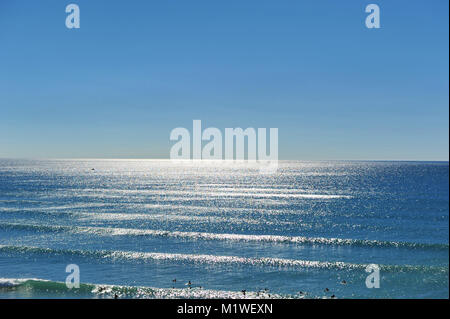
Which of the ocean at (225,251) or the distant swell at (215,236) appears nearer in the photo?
the ocean at (225,251)

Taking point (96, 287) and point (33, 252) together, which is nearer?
point (96, 287)

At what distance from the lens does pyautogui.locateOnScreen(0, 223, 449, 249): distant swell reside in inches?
1407

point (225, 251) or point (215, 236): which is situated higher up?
point (215, 236)

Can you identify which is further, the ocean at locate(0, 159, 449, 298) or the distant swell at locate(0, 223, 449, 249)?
the distant swell at locate(0, 223, 449, 249)

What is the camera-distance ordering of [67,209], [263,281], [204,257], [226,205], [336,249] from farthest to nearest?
1. [226,205]
2. [67,209]
3. [336,249]
4. [204,257]
5. [263,281]

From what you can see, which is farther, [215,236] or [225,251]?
[215,236]

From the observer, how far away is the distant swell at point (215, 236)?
35750mm

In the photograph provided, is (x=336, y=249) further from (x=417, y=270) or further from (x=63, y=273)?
(x=63, y=273)

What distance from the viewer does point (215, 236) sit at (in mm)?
39625

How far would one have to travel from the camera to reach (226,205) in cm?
6481
